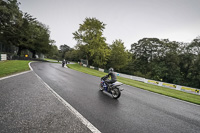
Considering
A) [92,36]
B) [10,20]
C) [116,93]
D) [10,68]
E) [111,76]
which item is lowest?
[116,93]

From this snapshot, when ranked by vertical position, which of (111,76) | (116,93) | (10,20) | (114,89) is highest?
(10,20)

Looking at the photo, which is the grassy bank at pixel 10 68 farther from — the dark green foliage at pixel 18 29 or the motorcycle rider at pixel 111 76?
the dark green foliage at pixel 18 29

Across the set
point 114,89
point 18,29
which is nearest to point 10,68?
point 114,89

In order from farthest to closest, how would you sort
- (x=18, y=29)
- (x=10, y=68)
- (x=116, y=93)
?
(x=18, y=29) < (x=10, y=68) < (x=116, y=93)

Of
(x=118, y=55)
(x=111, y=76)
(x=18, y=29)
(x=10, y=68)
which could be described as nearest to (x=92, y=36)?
(x=118, y=55)

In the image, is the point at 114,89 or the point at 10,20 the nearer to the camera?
the point at 114,89

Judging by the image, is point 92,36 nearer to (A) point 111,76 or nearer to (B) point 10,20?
(B) point 10,20

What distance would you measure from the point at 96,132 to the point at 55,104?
7.74 feet

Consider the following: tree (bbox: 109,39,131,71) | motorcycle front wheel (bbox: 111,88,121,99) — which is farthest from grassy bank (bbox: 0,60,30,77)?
tree (bbox: 109,39,131,71)

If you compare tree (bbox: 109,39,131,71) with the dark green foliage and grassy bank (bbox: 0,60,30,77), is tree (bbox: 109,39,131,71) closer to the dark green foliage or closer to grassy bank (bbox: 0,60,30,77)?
grassy bank (bbox: 0,60,30,77)

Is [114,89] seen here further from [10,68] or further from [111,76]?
[10,68]

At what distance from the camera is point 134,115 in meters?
3.79

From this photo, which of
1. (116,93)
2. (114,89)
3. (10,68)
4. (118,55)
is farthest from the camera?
(118,55)

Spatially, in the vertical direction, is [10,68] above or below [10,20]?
below
